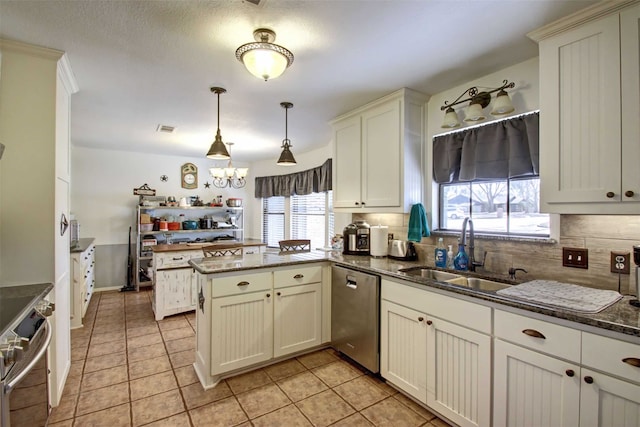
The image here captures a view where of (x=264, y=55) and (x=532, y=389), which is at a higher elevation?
(x=264, y=55)

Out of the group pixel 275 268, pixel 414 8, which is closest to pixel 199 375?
pixel 275 268

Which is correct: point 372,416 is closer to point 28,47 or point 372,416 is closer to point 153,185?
point 28,47

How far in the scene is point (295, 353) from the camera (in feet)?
9.07

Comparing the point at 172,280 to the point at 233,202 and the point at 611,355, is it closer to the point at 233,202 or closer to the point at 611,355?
the point at 233,202

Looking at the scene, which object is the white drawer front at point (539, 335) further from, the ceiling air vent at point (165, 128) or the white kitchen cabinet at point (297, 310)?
the ceiling air vent at point (165, 128)

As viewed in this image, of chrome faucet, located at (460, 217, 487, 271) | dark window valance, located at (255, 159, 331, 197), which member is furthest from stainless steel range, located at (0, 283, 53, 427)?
dark window valance, located at (255, 159, 331, 197)

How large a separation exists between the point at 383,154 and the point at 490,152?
0.89 meters

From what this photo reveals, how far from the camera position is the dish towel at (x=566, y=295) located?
1441 mm

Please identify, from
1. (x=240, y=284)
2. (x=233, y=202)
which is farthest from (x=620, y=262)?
(x=233, y=202)

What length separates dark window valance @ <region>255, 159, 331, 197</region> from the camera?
4695mm

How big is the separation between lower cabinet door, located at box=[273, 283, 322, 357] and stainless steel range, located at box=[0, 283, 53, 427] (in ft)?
4.83

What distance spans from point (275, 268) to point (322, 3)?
6.21ft

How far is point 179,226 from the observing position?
541cm

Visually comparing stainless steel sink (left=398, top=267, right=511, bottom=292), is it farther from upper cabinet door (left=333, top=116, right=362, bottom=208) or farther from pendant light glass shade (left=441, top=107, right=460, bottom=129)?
pendant light glass shade (left=441, top=107, right=460, bottom=129)
